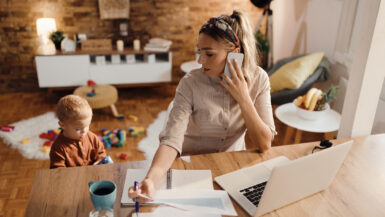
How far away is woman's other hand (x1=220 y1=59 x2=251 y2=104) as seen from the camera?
1494 millimetres

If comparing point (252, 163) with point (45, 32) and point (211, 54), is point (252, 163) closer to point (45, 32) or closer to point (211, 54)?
point (211, 54)

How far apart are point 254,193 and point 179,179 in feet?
0.96

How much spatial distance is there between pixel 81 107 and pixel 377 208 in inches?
52.4

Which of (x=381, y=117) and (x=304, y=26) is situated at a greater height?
(x=304, y=26)

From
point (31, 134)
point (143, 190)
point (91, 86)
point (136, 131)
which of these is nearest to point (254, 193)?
Result: point (143, 190)

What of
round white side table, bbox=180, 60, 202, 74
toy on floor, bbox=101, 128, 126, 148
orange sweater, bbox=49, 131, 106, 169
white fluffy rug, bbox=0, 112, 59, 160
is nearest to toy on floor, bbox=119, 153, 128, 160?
toy on floor, bbox=101, 128, 126, 148

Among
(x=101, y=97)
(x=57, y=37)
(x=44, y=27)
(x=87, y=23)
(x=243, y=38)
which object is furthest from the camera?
(x=87, y=23)

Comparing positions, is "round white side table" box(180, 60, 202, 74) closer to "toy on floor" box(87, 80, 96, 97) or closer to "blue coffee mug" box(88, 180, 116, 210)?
"toy on floor" box(87, 80, 96, 97)

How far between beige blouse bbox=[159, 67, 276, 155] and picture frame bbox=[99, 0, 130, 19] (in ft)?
9.70

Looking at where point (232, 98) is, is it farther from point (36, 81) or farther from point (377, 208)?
point (36, 81)

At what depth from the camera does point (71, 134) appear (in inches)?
64.4

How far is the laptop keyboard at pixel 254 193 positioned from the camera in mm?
1194

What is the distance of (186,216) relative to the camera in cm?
110

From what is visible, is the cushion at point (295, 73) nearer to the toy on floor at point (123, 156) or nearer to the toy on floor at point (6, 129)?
the toy on floor at point (123, 156)
